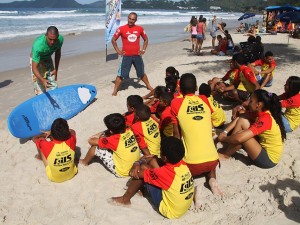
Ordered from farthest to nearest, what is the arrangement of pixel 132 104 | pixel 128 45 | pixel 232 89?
1. pixel 128 45
2. pixel 232 89
3. pixel 132 104

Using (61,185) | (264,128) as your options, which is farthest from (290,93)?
(61,185)

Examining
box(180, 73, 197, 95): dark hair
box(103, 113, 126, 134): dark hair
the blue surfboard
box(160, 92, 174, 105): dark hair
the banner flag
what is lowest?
the blue surfboard

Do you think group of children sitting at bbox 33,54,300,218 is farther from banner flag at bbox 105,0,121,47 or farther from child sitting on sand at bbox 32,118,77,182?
banner flag at bbox 105,0,121,47

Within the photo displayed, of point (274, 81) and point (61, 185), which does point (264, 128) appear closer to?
point (61, 185)

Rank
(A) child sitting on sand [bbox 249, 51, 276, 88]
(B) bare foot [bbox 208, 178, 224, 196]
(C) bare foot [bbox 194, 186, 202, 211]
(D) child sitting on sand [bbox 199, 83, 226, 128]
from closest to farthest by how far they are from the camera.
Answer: (C) bare foot [bbox 194, 186, 202, 211]
(B) bare foot [bbox 208, 178, 224, 196]
(D) child sitting on sand [bbox 199, 83, 226, 128]
(A) child sitting on sand [bbox 249, 51, 276, 88]

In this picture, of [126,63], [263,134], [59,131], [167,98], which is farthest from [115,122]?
[126,63]

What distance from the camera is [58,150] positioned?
3.96 metres

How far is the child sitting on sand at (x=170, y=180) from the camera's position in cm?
318

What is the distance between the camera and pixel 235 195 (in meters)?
3.79

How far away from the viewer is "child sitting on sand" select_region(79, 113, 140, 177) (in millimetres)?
3920

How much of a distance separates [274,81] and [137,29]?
142 inches

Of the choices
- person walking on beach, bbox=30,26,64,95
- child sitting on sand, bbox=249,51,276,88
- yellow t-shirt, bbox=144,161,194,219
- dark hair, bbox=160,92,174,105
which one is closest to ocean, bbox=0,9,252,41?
person walking on beach, bbox=30,26,64,95

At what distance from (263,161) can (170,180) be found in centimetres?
157

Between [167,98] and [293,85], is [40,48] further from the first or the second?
[293,85]
